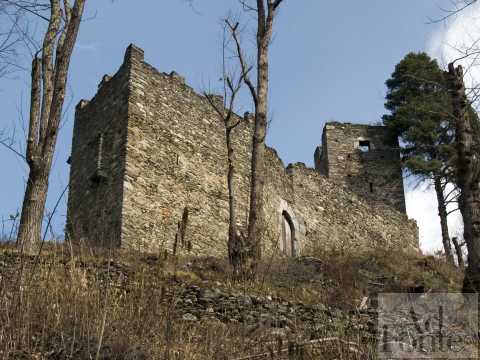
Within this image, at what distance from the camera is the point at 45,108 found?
35.0ft

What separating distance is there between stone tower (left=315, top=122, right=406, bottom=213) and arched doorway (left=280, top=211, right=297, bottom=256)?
9.57 metres

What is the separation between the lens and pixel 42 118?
10.5 metres

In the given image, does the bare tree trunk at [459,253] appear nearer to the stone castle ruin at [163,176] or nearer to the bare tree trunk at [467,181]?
the stone castle ruin at [163,176]

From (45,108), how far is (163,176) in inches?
125

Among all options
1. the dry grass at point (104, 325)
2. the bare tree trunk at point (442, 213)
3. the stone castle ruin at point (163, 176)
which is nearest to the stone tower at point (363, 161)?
the bare tree trunk at point (442, 213)

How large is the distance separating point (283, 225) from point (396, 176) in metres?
11.6

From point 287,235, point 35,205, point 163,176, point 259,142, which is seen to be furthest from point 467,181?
point 287,235

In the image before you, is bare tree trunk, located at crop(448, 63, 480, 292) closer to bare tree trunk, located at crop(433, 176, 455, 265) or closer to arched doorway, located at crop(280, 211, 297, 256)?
arched doorway, located at crop(280, 211, 297, 256)

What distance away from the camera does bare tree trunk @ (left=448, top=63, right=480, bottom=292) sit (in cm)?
737

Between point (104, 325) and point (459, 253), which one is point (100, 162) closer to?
point (104, 325)

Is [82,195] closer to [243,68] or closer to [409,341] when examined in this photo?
[243,68]

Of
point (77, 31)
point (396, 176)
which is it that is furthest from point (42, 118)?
point (396, 176)

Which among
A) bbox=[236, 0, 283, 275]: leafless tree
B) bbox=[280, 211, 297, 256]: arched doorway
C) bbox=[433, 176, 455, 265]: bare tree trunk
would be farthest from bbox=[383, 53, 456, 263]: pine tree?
bbox=[236, 0, 283, 275]: leafless tree

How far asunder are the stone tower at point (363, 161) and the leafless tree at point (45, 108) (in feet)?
55.6
